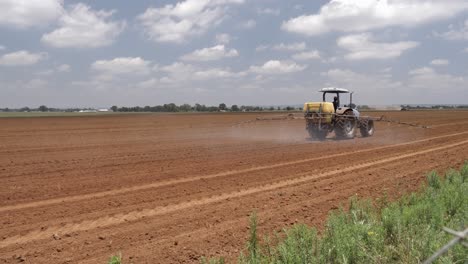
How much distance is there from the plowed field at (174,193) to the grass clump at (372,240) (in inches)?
22.0

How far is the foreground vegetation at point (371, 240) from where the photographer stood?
4.53m

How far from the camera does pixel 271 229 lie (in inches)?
241

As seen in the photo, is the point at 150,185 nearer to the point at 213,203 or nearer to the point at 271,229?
the point at 213,203

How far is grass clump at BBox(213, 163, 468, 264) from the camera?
452 centimetres

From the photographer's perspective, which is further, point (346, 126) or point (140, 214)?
point (346, 126)

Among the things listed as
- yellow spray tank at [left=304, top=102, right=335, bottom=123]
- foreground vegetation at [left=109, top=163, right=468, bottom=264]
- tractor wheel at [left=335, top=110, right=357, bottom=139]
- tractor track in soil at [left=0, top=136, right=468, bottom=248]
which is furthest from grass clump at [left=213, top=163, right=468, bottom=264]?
tractor wheel at [left=335, top=110, right=357, bottom=139]

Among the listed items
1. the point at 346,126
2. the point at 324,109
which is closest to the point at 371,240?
the point at 324,109

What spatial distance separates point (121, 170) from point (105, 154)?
3.63 meters

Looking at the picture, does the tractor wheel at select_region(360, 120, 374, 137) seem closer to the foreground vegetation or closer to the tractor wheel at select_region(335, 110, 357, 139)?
the tractor wheel at select_region(335, 110, 357, 139)

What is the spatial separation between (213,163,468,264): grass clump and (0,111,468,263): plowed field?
56cm

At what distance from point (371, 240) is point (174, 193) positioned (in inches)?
170

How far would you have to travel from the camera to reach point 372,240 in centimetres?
486

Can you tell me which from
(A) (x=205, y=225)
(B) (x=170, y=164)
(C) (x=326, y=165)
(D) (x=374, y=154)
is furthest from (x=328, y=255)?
(D) (x=374, y=154)

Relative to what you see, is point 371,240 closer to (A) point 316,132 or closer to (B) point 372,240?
(B) point 372,240
